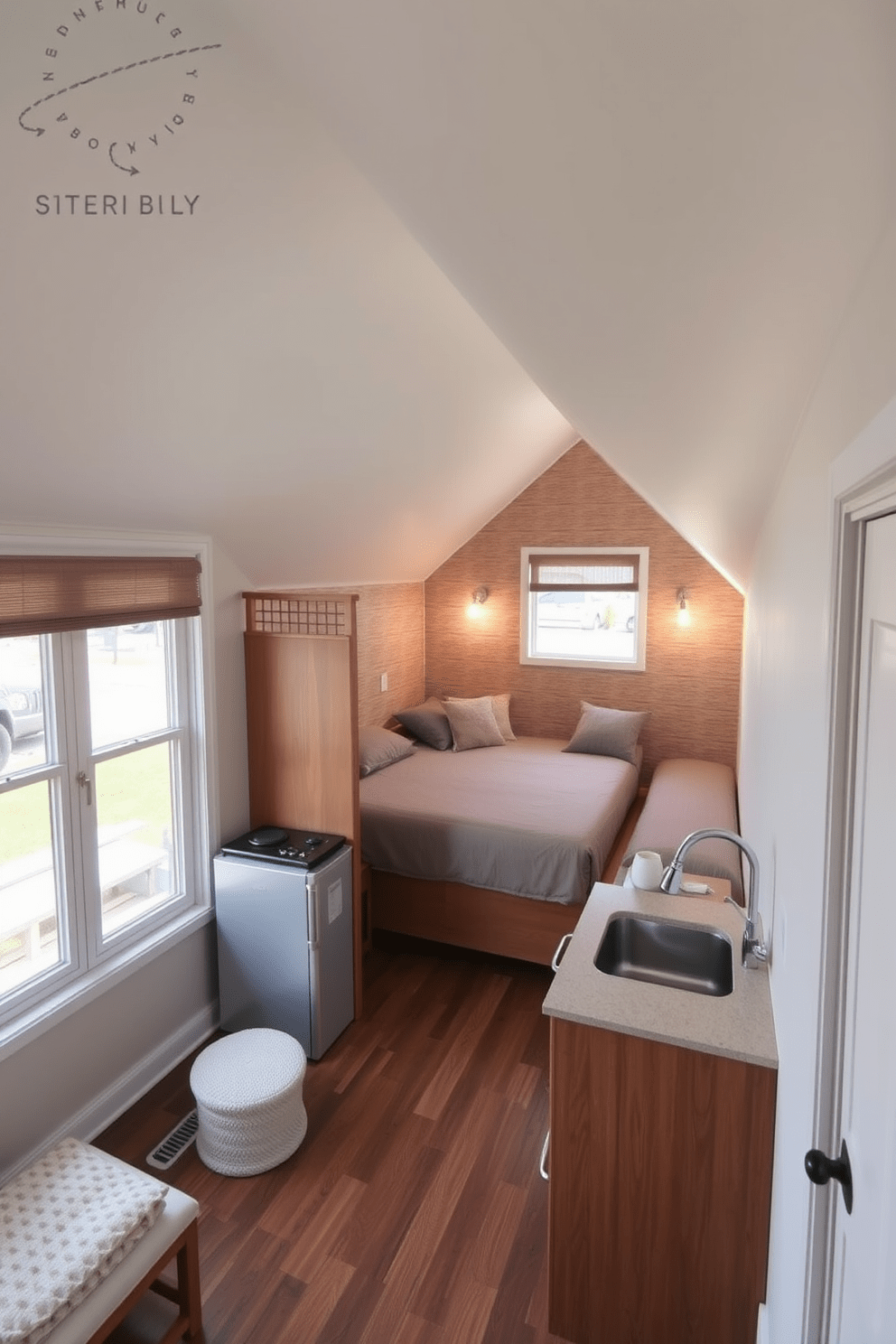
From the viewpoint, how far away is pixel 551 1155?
1.85 m

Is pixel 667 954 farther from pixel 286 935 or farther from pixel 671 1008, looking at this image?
pixel 286 935

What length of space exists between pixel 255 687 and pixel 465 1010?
66.8 inches

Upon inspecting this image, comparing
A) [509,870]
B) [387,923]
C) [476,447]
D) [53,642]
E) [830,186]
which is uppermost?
[476,447]

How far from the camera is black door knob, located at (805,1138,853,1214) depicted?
1008 mm

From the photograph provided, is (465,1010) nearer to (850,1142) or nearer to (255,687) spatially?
(255,687)

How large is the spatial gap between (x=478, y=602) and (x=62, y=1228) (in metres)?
4.54

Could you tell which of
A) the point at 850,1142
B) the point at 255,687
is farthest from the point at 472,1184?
the point at 255,687

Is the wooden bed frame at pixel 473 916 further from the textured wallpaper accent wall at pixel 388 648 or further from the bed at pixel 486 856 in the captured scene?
the textured wallpaper accent wall at pixel 388 648

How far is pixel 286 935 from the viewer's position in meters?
2.93

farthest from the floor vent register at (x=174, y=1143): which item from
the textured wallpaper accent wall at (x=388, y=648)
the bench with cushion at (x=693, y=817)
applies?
the textured wallpaper accent wall at (x=388, y=648)

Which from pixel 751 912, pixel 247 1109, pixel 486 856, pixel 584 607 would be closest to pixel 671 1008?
pixel 751 912

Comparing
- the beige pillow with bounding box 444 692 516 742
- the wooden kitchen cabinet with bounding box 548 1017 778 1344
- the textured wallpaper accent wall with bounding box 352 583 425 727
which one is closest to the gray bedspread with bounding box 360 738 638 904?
the textured wallpaper accent wall with bounding box 352 583 425 727

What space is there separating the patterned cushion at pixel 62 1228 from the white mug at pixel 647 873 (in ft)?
5.19

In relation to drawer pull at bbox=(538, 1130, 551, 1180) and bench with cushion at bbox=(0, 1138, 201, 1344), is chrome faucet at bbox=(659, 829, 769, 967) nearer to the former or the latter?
drawer pull at bbox=(538, 1130, 551, 1180)
